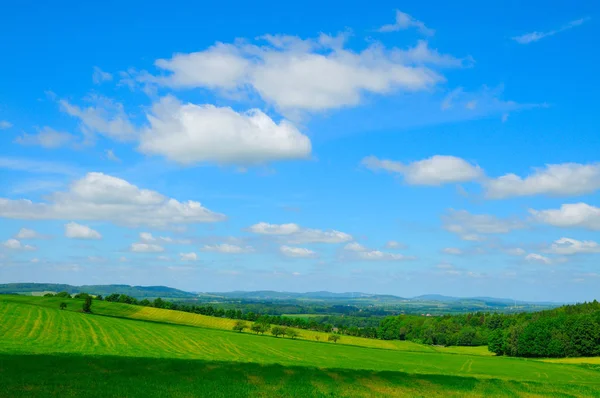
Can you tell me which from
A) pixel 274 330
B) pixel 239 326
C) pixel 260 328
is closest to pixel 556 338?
pixel 274 330

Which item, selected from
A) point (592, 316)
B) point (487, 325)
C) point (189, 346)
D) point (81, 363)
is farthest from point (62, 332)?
point (487, 325)

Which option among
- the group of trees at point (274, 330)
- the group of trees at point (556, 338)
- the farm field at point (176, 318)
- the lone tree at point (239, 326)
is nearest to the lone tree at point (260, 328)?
the group of trees at point (274, 330)

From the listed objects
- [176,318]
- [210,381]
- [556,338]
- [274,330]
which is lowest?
[274,330]

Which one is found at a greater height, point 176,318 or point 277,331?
point 176,318

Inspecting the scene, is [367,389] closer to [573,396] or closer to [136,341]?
[573,396]

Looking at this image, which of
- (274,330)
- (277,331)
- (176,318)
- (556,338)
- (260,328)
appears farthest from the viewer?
(176,318)

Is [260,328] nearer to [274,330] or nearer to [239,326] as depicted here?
[274,330]

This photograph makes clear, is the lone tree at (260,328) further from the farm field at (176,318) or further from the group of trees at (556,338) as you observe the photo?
the group of trees at (556,338)

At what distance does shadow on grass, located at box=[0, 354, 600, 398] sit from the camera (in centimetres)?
2977

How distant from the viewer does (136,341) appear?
281ft

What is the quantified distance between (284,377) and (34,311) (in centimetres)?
10651

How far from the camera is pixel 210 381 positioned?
112 ft

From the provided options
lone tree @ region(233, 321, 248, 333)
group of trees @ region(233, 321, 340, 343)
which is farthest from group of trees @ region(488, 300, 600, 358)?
lone tree @ region(233, 321, 248, 333)

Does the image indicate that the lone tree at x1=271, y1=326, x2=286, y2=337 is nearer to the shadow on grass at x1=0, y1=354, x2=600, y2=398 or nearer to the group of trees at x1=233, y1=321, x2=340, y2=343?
the group of trees at x1=233, y1=321, x2=340, y2=343
